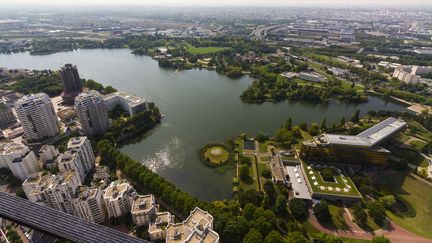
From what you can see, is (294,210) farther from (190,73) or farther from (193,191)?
(190,73)

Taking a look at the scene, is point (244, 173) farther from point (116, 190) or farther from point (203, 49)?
point (203, 49)

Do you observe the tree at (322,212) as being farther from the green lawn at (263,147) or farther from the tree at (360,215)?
the green lawn at (263,147)

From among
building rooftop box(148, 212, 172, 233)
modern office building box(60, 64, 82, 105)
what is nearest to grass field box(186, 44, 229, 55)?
modern office building box(60, 64, 82, 105)

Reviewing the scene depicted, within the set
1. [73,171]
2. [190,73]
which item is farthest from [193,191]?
[190,73]

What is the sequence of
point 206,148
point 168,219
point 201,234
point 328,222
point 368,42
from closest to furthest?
1. point 201,234
2. point 168,219
3. point 328,222
4. point 206,148
5. point 368,42

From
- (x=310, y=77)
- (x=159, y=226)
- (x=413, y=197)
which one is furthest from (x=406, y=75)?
(x=159, y=226)

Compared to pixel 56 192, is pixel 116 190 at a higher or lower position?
lower

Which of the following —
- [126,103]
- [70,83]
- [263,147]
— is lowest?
[263,147]
